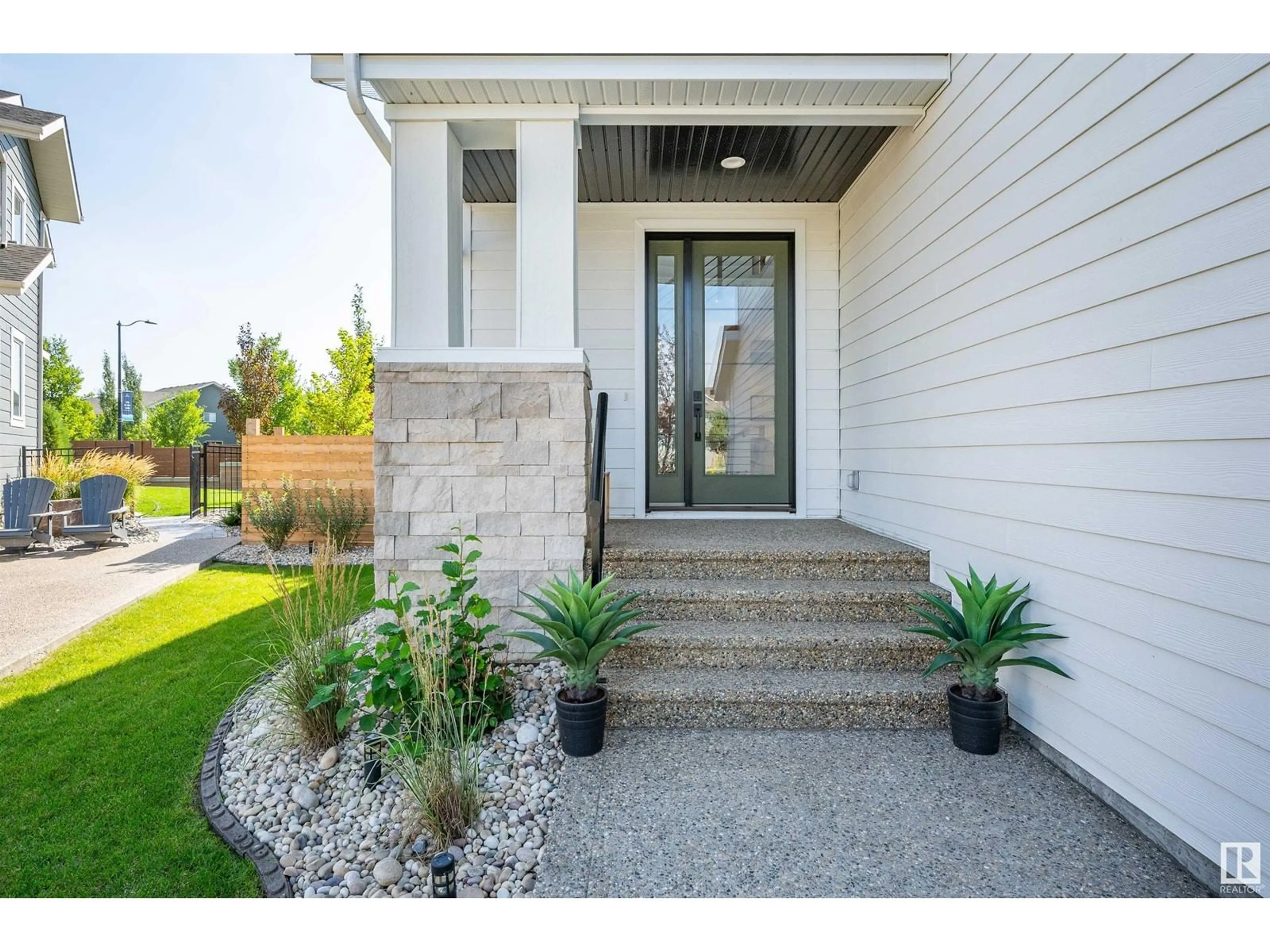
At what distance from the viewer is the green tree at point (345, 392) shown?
9.63 meters

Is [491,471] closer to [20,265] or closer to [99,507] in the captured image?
[99,507]

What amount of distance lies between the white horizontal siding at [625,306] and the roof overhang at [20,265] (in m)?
5.34

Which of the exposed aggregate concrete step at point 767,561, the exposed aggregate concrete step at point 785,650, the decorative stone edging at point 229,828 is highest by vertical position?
the exposed aggregate concrete step at point 767,561

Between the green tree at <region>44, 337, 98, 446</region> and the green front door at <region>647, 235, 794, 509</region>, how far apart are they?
59.7 feet

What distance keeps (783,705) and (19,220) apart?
12.2 metres

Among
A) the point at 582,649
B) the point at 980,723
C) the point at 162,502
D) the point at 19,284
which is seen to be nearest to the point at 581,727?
the point at 582,649

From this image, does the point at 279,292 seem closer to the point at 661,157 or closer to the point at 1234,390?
the point at 661,157

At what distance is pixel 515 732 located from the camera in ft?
8.62

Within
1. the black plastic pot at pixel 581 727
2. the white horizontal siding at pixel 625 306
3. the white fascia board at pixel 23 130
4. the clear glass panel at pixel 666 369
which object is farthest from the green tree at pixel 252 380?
the black plastic pot at pixel 581 727

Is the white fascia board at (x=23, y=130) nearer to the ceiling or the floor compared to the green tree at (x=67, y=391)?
nearer to the ceiling

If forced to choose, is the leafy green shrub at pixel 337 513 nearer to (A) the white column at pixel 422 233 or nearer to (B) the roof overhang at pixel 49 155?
(A) the white column at pixel 422 233

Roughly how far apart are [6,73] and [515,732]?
4196 millimetres

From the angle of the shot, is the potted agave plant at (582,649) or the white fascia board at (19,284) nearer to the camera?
the potted agave plant at (582,649)

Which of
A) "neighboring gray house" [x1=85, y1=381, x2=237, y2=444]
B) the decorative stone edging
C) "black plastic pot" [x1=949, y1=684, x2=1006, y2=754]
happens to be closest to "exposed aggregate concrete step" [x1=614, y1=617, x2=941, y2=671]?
"black plastic pot" [x1=949, y1=684, x2=1006, y2=754]
